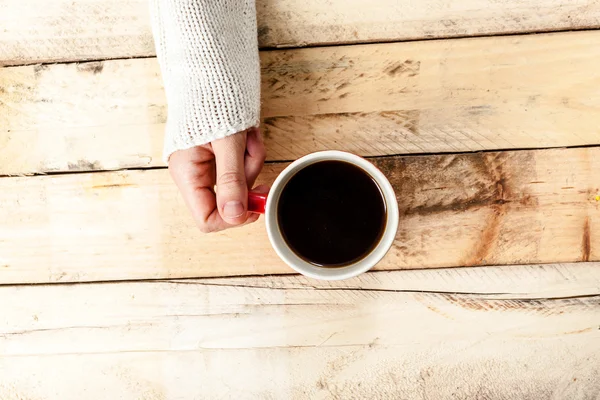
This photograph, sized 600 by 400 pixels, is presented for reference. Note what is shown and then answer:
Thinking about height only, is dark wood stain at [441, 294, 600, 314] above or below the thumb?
below

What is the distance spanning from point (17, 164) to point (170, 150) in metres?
0.27

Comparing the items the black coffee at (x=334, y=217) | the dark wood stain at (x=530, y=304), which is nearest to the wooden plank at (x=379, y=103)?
the black coffee at (x=334, y=217)

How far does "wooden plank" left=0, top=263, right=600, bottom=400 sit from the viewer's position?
0.69m

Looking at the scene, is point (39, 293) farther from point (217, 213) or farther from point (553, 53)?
point (553, 53)

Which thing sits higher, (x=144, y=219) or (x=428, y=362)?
(x=144, y=219)

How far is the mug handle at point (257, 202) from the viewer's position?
56 cm

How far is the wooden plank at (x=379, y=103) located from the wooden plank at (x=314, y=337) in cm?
19

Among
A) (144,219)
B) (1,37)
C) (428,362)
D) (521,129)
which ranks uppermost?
(1,37)

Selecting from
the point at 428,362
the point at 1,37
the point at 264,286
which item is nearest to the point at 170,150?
the point at 264,286

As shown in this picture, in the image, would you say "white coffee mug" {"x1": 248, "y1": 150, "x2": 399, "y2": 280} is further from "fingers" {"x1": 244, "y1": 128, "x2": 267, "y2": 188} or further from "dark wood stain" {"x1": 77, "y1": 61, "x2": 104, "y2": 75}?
"dark wood stain" {"x1": 77, "y1": 61, "x2": 104, "y2": 75}

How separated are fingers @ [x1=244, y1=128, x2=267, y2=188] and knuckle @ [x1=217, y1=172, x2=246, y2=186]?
0.04 m

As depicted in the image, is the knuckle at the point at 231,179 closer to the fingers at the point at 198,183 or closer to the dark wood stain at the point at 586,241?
the fingers at the point at 198,183

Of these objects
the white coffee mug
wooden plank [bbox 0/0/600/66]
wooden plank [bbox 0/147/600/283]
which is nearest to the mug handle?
the white coffee mug

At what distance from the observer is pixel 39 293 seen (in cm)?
71
